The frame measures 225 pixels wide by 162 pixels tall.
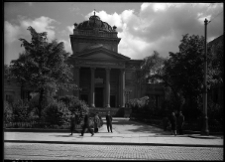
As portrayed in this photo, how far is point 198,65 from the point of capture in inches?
861

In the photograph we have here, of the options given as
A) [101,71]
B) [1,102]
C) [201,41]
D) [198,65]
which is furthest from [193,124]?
[101,71]

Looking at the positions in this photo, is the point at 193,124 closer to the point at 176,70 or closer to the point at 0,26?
the point at 176,70

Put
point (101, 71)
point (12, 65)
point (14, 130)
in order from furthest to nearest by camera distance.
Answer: point (101, 71) → point (12, 65) → point (14, 130)

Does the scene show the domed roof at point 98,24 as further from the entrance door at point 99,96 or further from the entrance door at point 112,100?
the entrance door at point 112,100

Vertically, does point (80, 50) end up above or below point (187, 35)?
above

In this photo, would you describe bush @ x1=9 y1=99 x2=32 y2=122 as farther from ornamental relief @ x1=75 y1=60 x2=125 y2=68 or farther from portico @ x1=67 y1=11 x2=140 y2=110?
ornamental relief @ x1=75 y1=60 x2=125 y2=68

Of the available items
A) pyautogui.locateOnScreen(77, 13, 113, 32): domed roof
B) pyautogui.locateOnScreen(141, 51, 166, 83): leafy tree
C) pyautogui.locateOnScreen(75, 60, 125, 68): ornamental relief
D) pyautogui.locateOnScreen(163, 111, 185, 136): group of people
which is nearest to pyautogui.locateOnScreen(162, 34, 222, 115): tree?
pyautogui.locateOnScreen(163, 111, 185, 136): group of people

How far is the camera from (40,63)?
76.1 ft

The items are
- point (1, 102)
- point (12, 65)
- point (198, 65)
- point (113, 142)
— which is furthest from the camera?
point (12, 65)

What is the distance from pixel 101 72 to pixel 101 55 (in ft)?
16.9

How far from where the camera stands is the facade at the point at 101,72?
46.9 m

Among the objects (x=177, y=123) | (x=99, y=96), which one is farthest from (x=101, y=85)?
(x=177, y=123)

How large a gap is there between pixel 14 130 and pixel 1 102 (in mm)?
14824

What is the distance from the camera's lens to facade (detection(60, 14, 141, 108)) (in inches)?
1847
